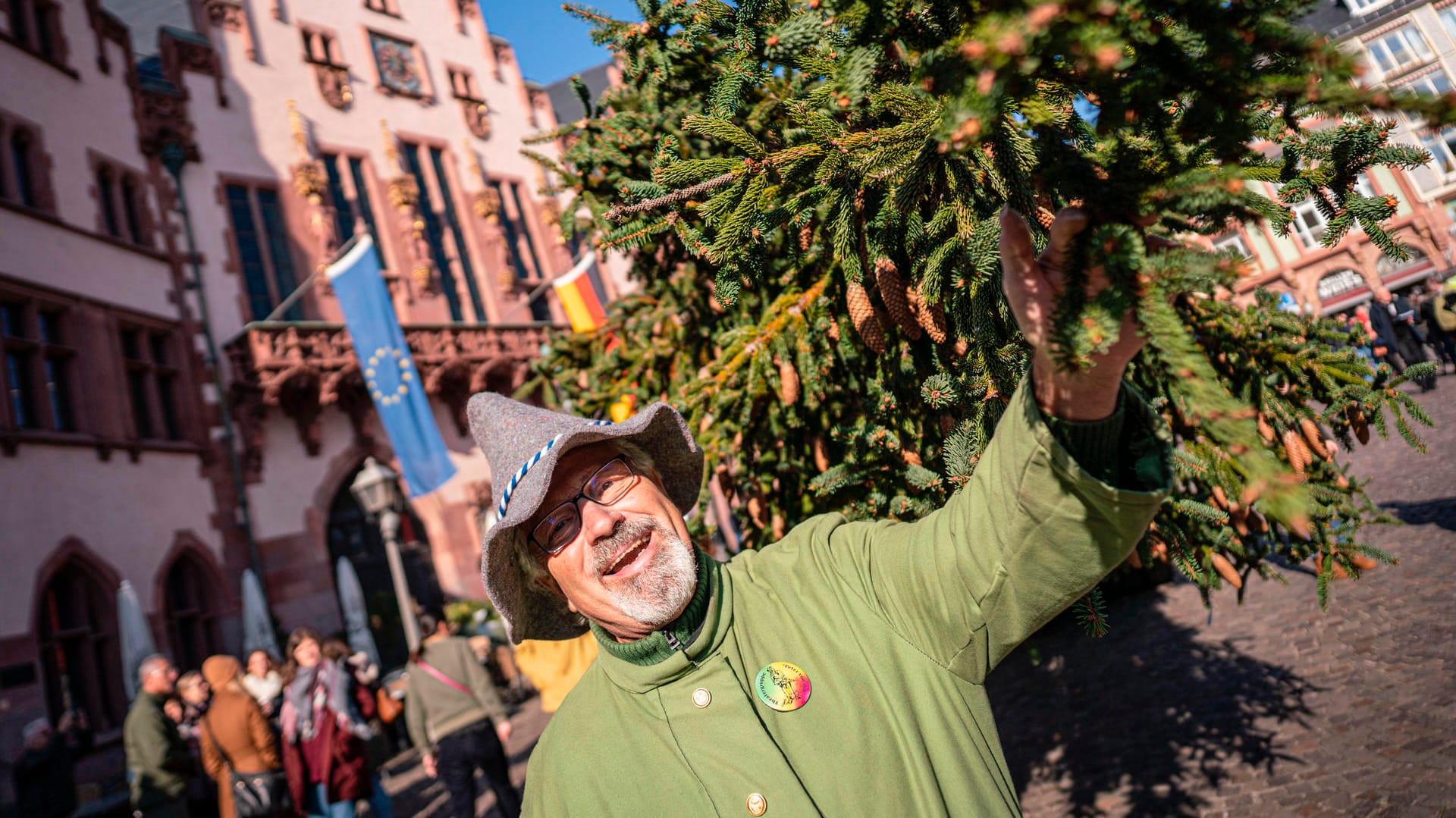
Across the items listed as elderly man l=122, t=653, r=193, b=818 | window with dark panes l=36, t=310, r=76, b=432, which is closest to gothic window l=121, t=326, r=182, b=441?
window with dark panes l=36, t=310, r=76, b=432

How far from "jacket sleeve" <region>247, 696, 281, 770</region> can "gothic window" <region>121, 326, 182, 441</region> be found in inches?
377

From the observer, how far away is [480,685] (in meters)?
5.74

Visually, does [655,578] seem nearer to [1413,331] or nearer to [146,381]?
[146,381]

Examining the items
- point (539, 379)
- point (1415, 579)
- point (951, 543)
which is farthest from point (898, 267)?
point (1415, 579)

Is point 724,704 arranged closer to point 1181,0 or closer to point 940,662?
point 940,662

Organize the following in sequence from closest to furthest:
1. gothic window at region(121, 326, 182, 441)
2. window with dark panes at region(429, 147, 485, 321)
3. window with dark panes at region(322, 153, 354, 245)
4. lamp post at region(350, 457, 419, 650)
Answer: lamp post at region(350, 457, 419, 650) → gothic window at region(121, 326, 182, 441) → window with dark panes at region(322, 153, 354, 245) → window with dark panes at region(429, 147, 485, 321)

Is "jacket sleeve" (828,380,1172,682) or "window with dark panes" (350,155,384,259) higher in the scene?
"window with dark panes" (350,155,384,259)

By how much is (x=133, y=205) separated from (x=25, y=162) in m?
1.84

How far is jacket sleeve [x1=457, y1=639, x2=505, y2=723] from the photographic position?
5.72 meters

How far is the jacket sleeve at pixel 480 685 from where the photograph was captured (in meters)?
5.72

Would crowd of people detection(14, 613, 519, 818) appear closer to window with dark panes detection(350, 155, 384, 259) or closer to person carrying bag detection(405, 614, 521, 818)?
person carrying bag detection(405, 614, 521, 818)

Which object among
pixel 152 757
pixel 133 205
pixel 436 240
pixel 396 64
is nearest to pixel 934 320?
pixel 152 757

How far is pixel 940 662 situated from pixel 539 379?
3366mm

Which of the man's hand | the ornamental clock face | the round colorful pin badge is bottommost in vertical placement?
the round colorful pin badge
